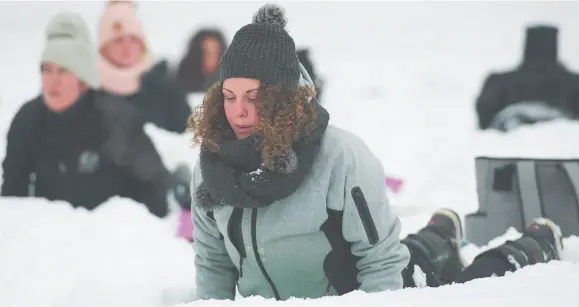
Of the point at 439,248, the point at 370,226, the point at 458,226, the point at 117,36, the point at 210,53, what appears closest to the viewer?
the point at 370,226

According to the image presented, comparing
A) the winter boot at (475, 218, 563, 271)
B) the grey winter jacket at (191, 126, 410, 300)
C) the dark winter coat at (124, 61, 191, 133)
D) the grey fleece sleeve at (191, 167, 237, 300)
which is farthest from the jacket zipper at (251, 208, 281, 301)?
the dark winter coat at (124, 61, 191, 133)

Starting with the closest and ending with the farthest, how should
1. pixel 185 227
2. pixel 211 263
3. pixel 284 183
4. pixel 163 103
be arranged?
pixel 284 183 → pixel 211 263 → pixel 185 227 → pixel 163 103

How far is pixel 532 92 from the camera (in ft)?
18.7

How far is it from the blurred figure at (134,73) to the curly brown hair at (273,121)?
3.67 metres

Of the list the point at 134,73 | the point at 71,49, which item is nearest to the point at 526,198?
the point at 71,49

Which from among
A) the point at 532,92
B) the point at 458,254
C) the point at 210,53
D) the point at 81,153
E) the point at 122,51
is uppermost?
the point at 210,53

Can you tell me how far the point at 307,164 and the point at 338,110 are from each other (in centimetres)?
573

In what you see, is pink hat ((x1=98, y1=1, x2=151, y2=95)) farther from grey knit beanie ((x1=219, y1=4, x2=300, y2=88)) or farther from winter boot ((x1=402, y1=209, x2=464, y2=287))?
grey knit beanie ((x1=219, y1=4, x2=300, y2=88))

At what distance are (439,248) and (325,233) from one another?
2.53 ft

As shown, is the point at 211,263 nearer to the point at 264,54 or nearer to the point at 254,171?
the point at 254,171

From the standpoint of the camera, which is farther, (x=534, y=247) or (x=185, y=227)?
(x=185, y=227)

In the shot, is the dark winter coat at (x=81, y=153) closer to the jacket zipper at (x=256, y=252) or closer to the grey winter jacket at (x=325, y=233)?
the grey winter jacket at (x=325, y=233)

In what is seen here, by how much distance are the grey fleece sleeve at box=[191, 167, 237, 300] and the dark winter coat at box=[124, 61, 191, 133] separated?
379 cm

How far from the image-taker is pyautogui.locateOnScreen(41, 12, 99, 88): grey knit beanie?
3.79 meters
